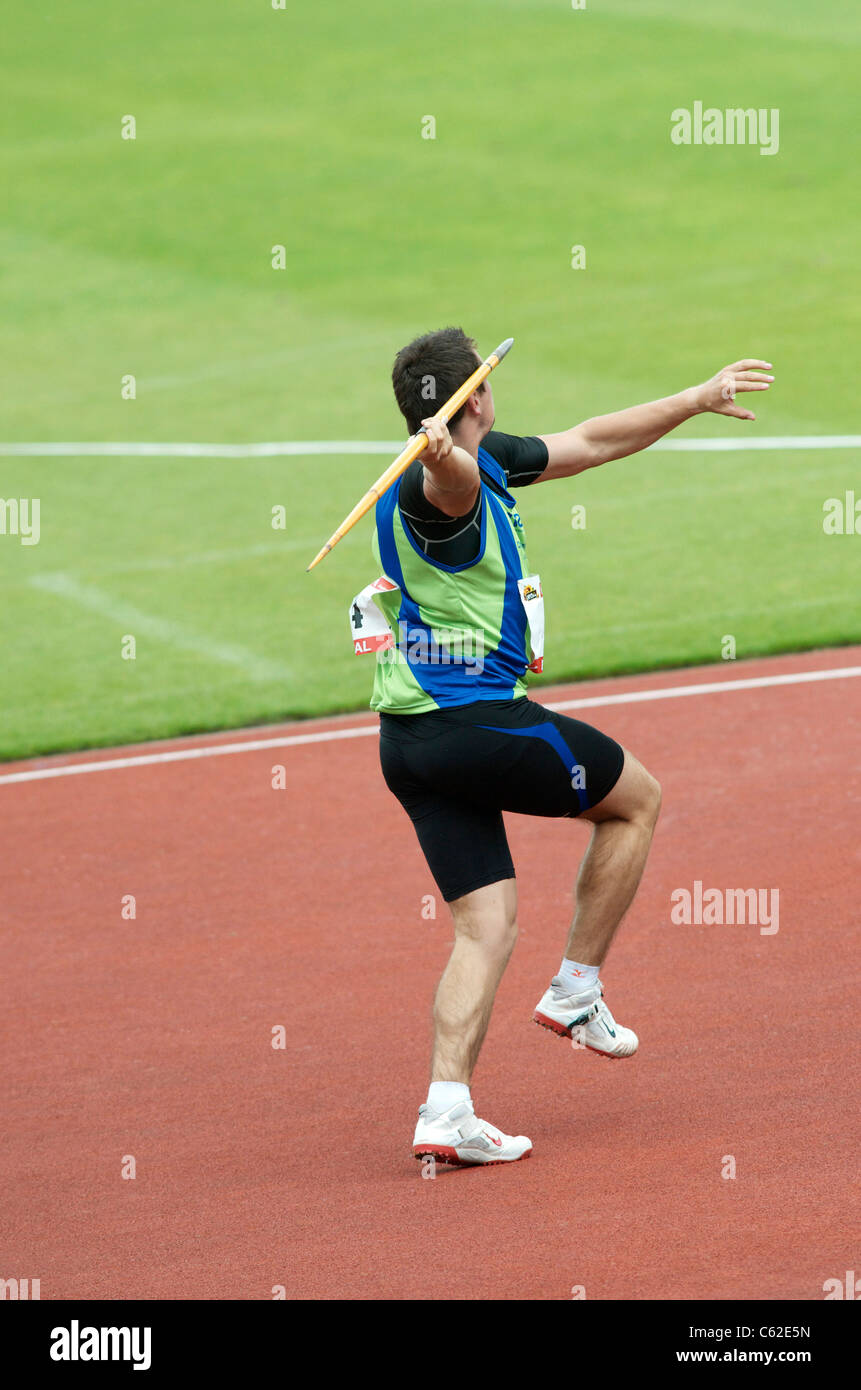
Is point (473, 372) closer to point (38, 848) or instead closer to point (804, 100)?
point (38, 848)

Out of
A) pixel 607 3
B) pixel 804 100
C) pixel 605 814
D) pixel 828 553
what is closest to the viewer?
pixel 605 814

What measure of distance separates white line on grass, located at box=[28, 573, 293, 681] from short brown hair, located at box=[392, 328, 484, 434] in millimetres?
7062

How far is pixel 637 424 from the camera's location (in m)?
6.25

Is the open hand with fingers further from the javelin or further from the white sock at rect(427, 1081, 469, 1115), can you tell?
the white sock at rect(427, 1081, 469, 1115)

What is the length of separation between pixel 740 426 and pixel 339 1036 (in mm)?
12621

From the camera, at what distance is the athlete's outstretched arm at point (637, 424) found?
613cm

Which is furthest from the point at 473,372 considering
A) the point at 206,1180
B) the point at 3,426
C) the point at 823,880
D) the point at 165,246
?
the point at 165,246

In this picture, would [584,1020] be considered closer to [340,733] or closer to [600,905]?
[600,905]

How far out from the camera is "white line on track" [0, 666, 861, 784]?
441 inches

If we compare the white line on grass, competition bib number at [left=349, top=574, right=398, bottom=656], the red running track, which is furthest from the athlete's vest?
the white line on grass

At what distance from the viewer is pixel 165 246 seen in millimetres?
29484

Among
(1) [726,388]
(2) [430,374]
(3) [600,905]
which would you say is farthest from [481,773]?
(1) [726,388]

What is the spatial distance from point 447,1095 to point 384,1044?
1339 mm

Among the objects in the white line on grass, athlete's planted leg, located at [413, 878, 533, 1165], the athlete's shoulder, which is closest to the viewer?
athlete's planted leg, located at [413, 878, 533, 1165]
